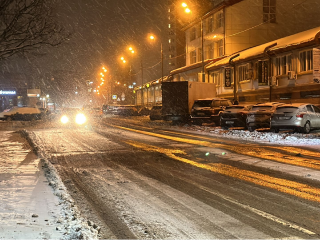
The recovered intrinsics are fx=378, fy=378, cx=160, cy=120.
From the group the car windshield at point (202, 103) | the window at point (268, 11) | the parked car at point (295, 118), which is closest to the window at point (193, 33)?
the window at point (268, 11)

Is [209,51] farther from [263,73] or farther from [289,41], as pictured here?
[289,41]

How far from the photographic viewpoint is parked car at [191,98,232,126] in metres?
27.3

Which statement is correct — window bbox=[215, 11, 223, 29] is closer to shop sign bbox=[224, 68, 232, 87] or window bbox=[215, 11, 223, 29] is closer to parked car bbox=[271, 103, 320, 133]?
shop sign bbox=[224, 68, 232, 87]

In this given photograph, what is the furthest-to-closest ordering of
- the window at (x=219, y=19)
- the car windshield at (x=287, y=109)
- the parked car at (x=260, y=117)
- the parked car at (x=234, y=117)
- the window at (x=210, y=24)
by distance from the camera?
the window at (x=210, y=24) < the window at (x=219, y=19) < the parked car at (x=234, y=117) < the parked car at (x=260, y=117) < the car windshield at (x=287, y=109)

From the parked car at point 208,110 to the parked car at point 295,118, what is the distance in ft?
25.3

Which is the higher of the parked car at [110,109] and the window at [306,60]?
the window at [306,60]

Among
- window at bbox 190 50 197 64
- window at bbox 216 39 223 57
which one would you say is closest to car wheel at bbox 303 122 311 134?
window at bbox 216 39 223 57

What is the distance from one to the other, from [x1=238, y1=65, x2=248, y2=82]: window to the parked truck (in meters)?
9.28

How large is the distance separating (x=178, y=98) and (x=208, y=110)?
12.6 ft

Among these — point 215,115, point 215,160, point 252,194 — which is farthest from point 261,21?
point 252,194

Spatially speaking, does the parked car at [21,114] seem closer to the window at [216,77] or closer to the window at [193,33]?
the window at [216,77]

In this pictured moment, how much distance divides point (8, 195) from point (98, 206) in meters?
1.55

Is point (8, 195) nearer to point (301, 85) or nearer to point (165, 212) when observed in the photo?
point (165, 212)

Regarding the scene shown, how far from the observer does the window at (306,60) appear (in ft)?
95.6
